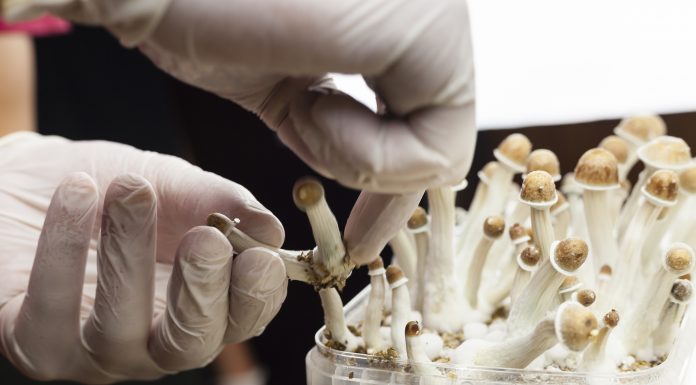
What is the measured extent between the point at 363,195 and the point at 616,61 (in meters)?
1.63

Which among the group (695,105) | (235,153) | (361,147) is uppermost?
(361,147)

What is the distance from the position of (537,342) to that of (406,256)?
371 mm

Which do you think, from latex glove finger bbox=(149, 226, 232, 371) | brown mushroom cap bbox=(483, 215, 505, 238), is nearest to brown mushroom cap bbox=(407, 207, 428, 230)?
brown mushroom cap bbox=(483, 215, 505, 238)

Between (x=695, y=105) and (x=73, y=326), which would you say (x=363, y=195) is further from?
(x=695, y=105)

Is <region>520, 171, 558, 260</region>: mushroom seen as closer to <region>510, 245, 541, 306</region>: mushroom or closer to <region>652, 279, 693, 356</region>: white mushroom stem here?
<region>510, 245, 541, 306</region>: mushroom

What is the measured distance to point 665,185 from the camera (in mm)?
1024

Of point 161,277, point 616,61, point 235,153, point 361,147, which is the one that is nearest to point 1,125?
point 235,153

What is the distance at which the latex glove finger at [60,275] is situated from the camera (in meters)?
1.03

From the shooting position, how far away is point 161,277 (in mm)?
1254

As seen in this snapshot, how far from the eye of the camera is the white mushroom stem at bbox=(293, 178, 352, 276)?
89 cm

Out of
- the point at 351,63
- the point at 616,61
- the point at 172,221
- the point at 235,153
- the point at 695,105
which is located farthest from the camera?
the point at 235,153

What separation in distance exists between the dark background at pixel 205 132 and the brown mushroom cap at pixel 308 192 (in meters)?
0.73

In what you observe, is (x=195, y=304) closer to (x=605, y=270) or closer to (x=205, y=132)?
(x=605, y=270)

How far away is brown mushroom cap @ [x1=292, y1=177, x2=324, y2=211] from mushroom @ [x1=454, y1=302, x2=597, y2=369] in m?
0.29
